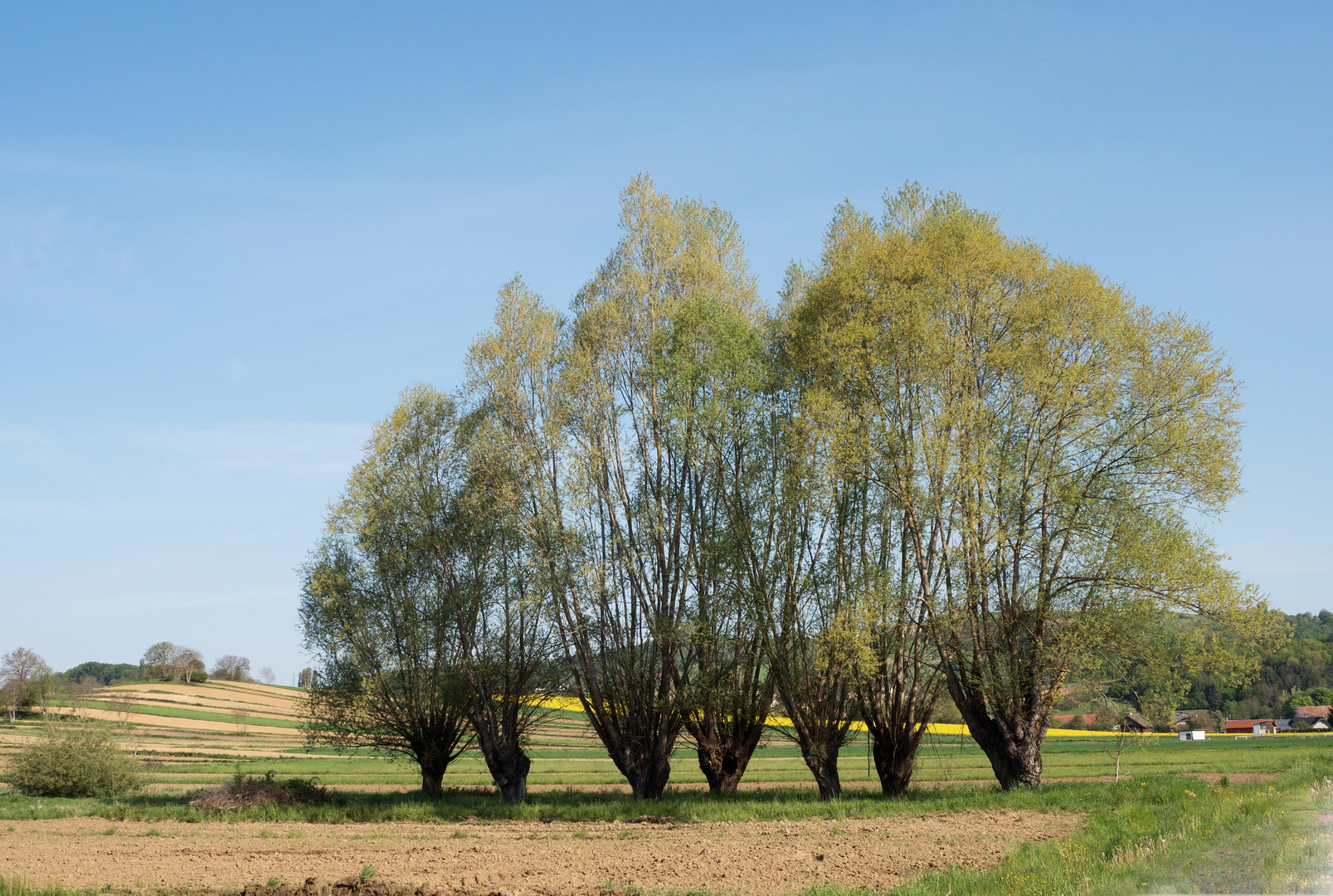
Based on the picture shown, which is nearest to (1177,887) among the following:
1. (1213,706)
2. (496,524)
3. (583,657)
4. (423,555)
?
(583,657)

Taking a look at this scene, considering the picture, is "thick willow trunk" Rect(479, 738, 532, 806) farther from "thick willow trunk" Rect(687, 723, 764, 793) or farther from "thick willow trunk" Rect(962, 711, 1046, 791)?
"thick willow trunk" Rect(962, 711, 1046, 791)

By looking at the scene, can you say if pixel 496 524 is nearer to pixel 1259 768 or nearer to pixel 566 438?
pixel 566 438

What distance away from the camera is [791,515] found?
1170 inches

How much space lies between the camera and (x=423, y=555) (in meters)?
35.1

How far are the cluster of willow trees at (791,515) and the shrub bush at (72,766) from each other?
1034 cm

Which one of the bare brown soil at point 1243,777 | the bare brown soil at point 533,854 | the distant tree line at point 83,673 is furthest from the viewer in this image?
the distant tree line at point 83,673

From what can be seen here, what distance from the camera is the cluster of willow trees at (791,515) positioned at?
1043 inches

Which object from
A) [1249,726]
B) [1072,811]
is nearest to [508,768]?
[1072,811]

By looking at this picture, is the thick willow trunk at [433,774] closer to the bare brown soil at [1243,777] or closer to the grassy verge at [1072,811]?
the grassy verge at [1072,811]

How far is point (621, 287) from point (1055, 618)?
1963 cm

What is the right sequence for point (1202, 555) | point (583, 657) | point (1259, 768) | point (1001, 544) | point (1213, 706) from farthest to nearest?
1. point (1213, 706)
2. point (1259, 768)
3. point (583, 657)
4. point (1001, 544)
5. point (1202, 555)

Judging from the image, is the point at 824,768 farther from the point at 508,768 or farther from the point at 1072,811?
the point at 508,768

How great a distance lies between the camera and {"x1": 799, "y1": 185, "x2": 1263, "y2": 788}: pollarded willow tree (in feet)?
85.7

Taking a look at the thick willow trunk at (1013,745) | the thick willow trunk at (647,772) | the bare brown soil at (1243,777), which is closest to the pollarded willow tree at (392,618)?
the thick willow trunk at (647,772)
